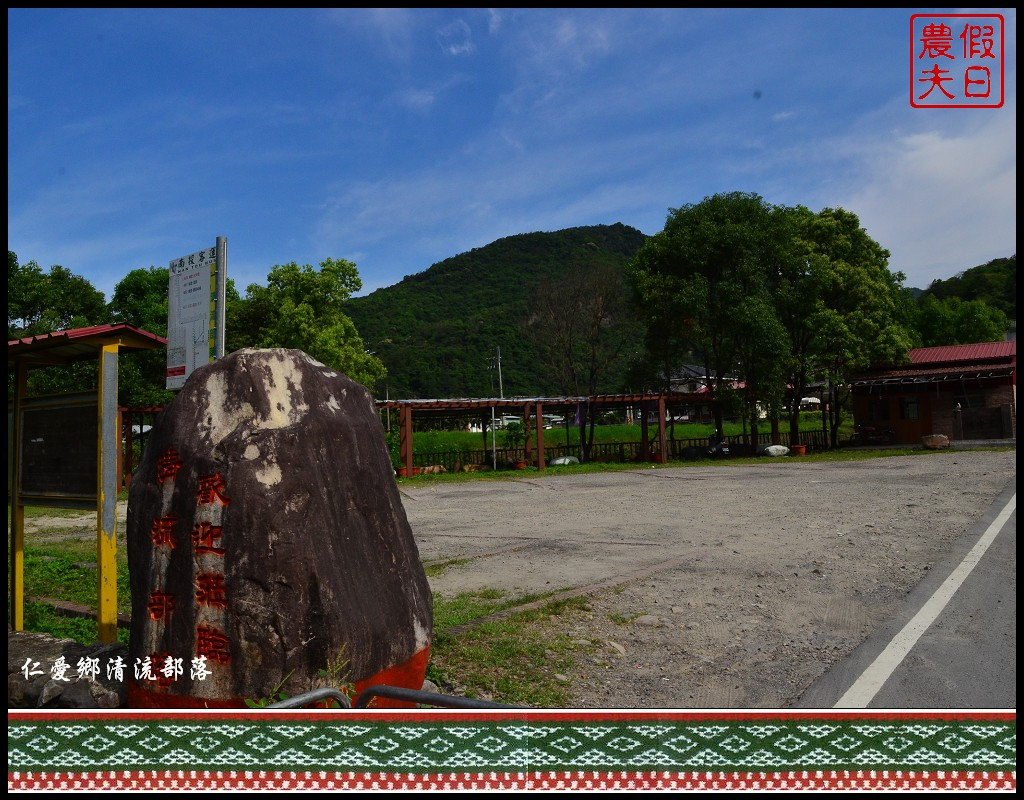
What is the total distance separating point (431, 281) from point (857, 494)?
4443cm

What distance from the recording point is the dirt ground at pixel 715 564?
4465mm

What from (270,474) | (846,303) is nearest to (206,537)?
(270,474)

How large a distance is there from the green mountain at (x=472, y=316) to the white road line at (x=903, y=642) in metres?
35.9

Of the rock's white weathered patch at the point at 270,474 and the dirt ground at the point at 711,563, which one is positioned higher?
the rock's white weathered patch at the point at 270,474

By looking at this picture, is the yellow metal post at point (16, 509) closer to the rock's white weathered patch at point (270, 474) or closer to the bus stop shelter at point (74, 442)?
the bus stop shelter at point (74, 442)

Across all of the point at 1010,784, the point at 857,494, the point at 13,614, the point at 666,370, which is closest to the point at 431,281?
the point at 666,370

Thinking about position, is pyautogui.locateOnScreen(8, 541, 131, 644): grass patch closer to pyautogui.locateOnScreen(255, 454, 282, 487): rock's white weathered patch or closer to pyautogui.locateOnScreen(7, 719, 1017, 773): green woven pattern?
pyautogui.locateOnScreen(255, 454, 282, 487): rock's white weathered patch

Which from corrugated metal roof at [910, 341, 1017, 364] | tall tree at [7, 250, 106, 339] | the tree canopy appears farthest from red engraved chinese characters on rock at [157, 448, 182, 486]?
corrugated metal roof at [910, 341, 1017, 364]

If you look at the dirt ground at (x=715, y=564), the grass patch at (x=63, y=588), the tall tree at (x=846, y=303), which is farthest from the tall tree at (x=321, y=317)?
the tall tree at (x=846, y=303)

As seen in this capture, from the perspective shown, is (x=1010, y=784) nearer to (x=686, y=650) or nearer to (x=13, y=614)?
(x=686, y=650)

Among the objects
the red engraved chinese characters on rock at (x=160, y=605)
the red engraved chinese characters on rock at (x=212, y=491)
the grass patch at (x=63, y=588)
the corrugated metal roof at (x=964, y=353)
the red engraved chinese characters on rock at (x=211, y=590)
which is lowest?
the grass patch at (x=63, y=588)

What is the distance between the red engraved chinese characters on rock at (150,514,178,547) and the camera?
334 cm

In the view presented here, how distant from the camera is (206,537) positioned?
324cm

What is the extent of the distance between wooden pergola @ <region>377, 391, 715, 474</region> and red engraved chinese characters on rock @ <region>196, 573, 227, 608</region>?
64.2 feet
